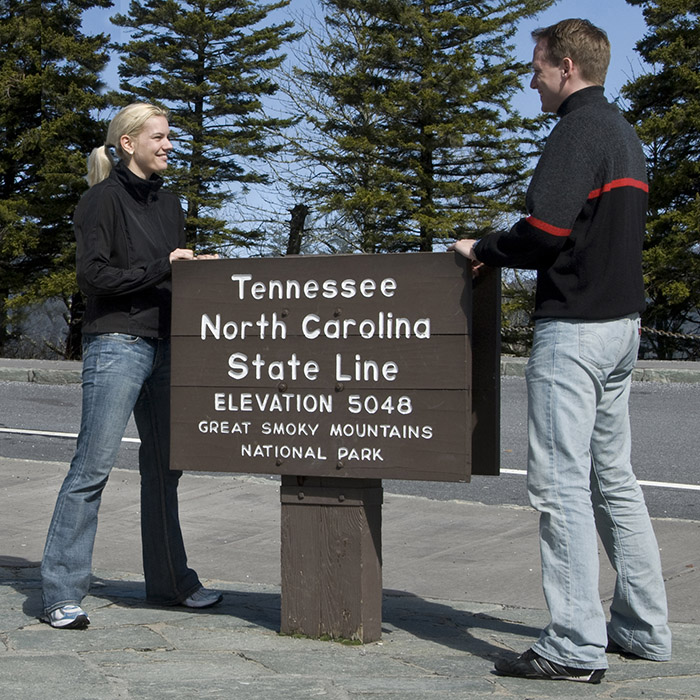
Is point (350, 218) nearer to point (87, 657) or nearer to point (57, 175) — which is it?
point (57, 175)

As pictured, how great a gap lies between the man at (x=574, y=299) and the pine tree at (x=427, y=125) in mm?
26950

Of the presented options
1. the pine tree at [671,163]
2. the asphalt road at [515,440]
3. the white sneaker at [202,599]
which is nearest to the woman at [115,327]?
the white sneaker at [202,599]

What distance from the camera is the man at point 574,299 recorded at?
3258 millimetres

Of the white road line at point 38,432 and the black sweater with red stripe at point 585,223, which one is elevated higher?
the black sweater with red stripe at point 585,223

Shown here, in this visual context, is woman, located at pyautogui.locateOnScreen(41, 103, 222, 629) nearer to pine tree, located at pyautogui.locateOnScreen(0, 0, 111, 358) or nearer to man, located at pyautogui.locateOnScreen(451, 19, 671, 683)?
man, located at pyautogui.locateOnScreen(451, 19, 671, 683)

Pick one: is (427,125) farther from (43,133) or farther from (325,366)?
(325,366)

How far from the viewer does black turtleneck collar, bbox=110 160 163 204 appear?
4.09 meters

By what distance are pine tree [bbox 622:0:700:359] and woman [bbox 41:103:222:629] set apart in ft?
80.8

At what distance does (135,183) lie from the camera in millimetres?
4098

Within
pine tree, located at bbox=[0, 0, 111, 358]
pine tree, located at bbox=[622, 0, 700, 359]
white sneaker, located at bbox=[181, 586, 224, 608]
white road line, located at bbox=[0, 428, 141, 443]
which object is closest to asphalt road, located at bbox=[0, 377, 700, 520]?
white road line, located at bbox=[0, 428, 141, 443]

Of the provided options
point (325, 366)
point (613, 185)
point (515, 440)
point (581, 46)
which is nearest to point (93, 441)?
point (325, 366)

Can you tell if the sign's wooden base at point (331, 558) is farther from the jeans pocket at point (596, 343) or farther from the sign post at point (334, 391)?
the jeans pocket at point (596, 343)

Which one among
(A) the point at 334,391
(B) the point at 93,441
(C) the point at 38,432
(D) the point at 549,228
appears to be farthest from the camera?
(C) the point at 38,432

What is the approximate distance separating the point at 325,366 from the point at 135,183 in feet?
3.52
